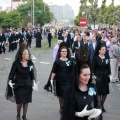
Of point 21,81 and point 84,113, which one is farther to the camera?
point 21,81

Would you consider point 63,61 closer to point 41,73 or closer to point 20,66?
point 20,66

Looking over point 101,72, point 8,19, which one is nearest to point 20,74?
point 101,72

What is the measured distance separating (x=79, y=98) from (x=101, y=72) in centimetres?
472

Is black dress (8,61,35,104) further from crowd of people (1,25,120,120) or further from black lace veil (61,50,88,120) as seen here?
black lace veil (61,50,88,120)

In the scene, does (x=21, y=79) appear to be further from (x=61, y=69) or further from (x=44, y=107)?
(x=44, y=107)

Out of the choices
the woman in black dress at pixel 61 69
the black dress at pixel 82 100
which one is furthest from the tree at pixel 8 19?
the black dress at pixel 82 100

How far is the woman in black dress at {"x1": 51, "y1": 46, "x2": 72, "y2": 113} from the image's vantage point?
9094 mm

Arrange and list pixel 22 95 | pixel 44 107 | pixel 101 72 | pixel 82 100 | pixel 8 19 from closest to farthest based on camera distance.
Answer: pixel 82 100 → pixel 22 95 → pixel 101 72 → pixel 44 107 → pixel 8 19

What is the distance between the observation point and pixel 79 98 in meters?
5.17

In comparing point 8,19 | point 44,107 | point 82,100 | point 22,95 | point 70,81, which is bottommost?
point 44,107

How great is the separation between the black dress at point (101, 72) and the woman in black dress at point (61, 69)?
880 mm

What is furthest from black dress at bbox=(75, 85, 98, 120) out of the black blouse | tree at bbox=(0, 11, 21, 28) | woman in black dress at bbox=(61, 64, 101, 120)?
tree at bbox=(0, 11, 21, 28)

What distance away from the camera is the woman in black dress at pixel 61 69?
9094 mm

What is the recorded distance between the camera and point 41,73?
17797 millimetres
